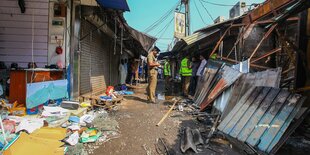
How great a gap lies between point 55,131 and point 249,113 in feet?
11.6

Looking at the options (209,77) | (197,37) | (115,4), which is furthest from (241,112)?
(197,37)

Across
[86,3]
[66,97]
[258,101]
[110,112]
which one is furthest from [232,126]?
[86,3]

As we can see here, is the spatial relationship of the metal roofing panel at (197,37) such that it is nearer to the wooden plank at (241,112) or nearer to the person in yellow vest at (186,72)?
the person in yellow vest at (186,72)

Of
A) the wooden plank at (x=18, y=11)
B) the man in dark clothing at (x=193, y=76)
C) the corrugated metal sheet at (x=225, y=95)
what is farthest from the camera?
the man in dark clothing at (x=193, y=76)

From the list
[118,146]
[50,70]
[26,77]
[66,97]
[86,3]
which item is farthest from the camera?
[86,3]

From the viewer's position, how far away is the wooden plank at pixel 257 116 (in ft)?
11.7

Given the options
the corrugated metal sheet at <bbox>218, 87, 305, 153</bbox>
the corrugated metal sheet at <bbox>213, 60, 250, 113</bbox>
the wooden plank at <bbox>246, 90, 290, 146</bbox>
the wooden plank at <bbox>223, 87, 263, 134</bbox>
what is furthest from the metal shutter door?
the wooden plank at <bbox>246, 90, 290, 146</bbox>

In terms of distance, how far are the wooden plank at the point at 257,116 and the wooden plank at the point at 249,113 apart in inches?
2.9

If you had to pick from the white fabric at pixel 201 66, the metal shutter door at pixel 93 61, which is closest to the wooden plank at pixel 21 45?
the metal shutter door at pixel 93 61

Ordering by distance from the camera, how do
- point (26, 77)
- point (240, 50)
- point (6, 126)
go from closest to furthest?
1. point (6, 126)
2. point (26, 77)
3. point (240, 50)

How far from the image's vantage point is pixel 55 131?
3643 mm

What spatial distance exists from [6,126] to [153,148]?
2470 millimetres

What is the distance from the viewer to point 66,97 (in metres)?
5.62

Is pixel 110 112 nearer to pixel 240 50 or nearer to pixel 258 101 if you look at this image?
pixel 258 101
